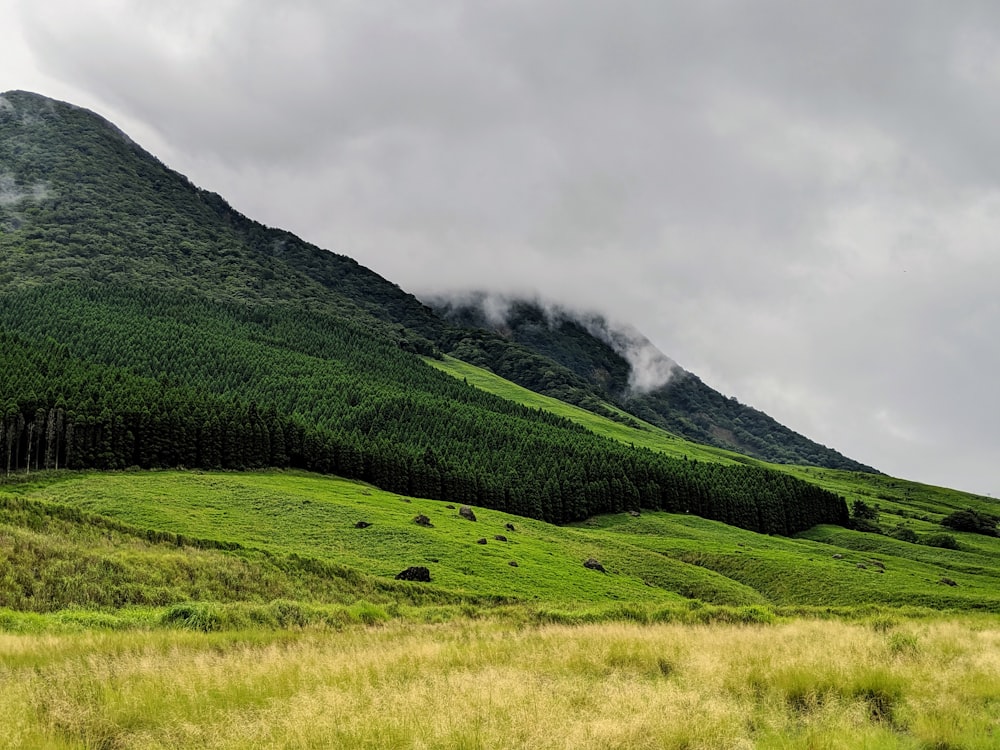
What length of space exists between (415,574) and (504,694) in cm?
4505

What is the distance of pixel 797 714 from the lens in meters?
10.4

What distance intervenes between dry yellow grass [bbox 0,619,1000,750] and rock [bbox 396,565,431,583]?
37.3 m

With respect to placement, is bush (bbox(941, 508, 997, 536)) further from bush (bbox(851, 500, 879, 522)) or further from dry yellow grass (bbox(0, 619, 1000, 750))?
A: dry yellow grass (bbox(0, 619, 1000, 750))

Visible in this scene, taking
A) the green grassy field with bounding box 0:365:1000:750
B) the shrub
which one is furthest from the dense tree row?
the green grassy field with bounding box 0:365:1000:750

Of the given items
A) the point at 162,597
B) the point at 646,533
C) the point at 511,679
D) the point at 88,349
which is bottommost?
the point at 646,533

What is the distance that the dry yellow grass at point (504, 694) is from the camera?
8.41 metres

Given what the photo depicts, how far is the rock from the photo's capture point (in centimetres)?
5253

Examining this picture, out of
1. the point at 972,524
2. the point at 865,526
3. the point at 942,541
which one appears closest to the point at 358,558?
the point at 942,541

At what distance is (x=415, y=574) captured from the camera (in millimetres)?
52875

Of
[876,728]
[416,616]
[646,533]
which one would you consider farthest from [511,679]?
[646,533]

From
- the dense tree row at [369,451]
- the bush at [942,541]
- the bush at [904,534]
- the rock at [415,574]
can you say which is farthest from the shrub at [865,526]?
the rock at [415,574]

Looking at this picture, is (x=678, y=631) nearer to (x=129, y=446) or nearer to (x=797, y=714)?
(x=797, y=714)

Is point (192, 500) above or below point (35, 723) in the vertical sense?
below

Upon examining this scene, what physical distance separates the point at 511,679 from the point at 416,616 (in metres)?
23.1
